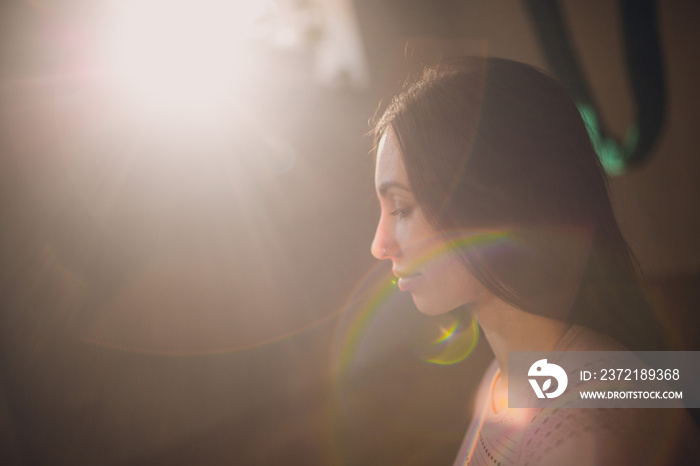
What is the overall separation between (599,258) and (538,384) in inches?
9.4

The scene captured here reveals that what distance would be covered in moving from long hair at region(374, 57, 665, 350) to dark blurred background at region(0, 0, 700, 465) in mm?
250

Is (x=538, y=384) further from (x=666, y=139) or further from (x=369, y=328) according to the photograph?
(x=666, y=139)

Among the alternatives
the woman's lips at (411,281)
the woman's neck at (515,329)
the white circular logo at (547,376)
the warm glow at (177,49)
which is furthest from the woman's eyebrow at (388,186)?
the warm glow at (177,49)

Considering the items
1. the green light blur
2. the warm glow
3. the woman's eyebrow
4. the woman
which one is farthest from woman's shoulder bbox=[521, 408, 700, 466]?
the green light blur

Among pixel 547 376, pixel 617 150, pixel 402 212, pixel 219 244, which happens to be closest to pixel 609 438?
pixel 547 376

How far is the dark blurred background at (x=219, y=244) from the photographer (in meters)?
0.71

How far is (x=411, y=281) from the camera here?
0.66 m

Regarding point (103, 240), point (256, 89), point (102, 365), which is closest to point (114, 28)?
point (256, 89)

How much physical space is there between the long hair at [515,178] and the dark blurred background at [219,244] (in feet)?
0.82

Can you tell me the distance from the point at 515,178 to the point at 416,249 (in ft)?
0.64

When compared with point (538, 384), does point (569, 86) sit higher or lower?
higher

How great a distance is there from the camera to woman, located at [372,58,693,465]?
0.59 m

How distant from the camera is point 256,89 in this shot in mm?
979

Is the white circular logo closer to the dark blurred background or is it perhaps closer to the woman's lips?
the woman's lips
